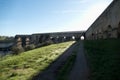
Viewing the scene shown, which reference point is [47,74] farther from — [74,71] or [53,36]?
[53,36]

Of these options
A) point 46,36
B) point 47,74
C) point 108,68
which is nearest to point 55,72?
point 47,74

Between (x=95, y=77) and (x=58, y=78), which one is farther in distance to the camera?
(x=58, y=78)

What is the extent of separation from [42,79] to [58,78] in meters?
0.77

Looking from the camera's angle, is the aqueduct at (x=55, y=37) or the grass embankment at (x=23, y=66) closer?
the grass embankment at (x=23, y=66)

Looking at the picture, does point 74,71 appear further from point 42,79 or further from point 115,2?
point 115,2

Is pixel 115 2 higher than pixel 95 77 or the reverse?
higher

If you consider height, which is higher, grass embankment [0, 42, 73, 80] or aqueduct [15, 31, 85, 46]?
aqueduct [15, 31, 85, 46]

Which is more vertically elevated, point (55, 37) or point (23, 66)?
point (55, 37)

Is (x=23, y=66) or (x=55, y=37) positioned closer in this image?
(x=23, y=66)

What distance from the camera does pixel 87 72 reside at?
9.41 m

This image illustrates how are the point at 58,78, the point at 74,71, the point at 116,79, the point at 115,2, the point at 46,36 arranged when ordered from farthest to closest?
the point at 46,36 → the point at 115,2 → the point at 74,71 → the point at 58,78 → the point at 116,79

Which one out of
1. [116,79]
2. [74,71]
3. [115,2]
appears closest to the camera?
[116,79]

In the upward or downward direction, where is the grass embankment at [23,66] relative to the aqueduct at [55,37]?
downward

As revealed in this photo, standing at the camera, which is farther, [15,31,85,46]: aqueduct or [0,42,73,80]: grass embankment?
[15,31,85,46]: aqueduct
